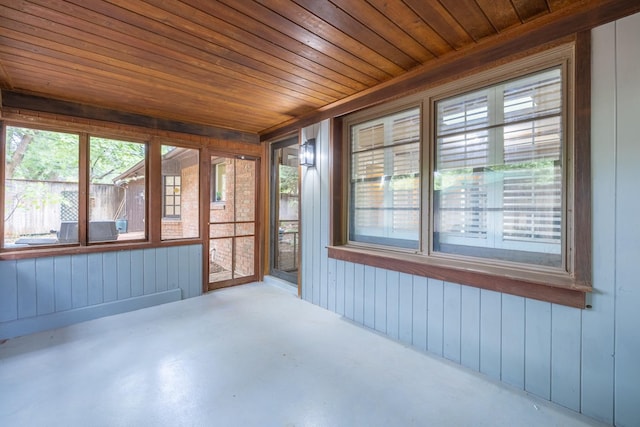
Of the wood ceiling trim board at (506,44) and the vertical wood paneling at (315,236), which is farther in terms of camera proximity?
the vertical wood paneling at (315,236)

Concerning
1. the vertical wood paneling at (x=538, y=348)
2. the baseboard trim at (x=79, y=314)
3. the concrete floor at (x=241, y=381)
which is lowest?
the concrete floor at (x=241, y=381)

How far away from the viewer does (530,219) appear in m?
2.12

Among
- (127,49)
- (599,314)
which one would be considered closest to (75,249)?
(127,49)

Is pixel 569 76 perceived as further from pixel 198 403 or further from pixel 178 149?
pixel 178 149

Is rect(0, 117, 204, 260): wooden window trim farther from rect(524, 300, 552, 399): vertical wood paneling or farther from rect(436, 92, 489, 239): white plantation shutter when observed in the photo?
rect(524, 300, 552, 399): vertical wood paneling

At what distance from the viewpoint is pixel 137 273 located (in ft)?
12.2

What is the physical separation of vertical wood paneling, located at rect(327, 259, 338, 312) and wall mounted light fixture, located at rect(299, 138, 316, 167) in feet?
4.24

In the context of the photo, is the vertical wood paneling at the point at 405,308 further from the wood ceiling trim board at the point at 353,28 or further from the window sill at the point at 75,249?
the window sill at the point at 75,249

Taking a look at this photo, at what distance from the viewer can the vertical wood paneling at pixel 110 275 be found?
3.50 metres

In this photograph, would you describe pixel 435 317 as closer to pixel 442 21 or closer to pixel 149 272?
pixel 442 21

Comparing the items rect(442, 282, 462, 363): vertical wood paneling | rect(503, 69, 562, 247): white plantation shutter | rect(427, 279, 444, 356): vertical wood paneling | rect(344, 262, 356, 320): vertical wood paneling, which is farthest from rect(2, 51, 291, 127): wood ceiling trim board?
rect(442, 282, 462, 363): vertical wood paneling

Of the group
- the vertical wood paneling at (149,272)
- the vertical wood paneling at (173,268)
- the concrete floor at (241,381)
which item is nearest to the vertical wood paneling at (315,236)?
the concrete floor at (241,381)

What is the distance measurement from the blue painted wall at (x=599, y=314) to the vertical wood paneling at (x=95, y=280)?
375cm

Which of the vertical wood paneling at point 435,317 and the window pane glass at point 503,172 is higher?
the window pane glass at point 503,172
